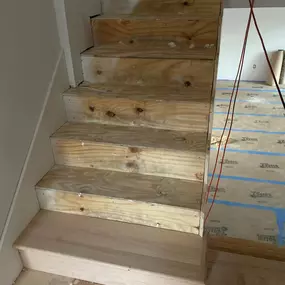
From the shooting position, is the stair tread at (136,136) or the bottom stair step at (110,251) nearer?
the bottom stair step at (110,251)

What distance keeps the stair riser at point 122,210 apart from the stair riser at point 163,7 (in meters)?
1.15

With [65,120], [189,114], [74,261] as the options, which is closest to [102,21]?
[65,120]

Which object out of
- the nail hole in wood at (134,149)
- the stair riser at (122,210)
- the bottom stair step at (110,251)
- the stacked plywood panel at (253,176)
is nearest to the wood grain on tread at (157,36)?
the nail hole in wood at (134,149)

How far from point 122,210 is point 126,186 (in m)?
0.11

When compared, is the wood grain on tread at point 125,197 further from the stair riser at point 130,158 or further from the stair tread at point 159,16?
the stair tread at point 159,16

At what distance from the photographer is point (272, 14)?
452 centimetres

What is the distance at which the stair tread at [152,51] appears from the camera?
1729mm

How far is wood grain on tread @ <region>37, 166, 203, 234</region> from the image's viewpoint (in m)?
1.41

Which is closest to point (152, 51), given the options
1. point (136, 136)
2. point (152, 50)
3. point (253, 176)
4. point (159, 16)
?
point (152, 50)

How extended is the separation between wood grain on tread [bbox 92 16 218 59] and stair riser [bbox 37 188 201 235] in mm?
818

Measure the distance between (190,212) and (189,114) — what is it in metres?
0.49

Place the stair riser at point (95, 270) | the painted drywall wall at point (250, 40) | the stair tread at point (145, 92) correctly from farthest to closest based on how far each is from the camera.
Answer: the painted drywall wall at point (250, 40) < the stair tread at point (145, 92) < the stair riser at point (95, 270)

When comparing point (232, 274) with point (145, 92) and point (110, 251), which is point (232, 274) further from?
point (145, 92)

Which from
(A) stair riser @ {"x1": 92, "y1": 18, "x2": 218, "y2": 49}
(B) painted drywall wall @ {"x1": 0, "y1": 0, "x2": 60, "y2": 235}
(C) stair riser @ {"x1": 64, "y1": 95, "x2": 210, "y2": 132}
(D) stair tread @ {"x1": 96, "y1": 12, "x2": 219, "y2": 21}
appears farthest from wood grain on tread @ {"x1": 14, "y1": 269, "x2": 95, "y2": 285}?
(D) stair tread @ {"x1": 96, "y1": 12, "x2": 219, "y2": 21}
